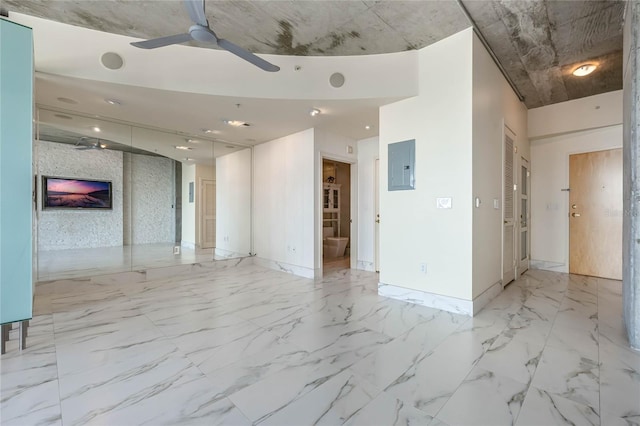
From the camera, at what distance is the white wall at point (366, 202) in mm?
5386

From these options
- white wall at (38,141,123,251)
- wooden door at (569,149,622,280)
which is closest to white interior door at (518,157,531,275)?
wooden door at (569,149,622,280)

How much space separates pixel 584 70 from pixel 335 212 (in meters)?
5.53

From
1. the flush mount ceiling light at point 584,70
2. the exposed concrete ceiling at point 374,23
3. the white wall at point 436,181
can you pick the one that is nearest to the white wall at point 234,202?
the exposed concrete ceiling at point 374,23

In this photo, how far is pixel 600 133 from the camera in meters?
4.82

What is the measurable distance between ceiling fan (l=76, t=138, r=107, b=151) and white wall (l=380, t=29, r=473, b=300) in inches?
184

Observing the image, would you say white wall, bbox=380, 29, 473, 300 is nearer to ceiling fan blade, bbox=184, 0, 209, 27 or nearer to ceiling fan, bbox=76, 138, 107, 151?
ceiling fan blade, bbox=184, 0, 209, 27

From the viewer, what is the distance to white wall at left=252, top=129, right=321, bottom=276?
16.1ft

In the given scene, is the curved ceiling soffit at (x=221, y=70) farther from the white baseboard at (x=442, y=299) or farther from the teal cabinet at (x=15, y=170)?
the white baseboard at (x=442, y=299)

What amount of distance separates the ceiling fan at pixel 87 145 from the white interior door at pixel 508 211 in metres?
6.37

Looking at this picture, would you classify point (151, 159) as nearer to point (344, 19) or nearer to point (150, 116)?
point (150, 116)

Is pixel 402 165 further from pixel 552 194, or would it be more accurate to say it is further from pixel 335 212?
pixel 335 212

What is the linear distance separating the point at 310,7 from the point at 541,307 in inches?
164

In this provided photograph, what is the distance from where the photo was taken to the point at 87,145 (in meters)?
4.71

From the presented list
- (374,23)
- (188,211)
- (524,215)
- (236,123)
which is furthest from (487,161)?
(188,211)
